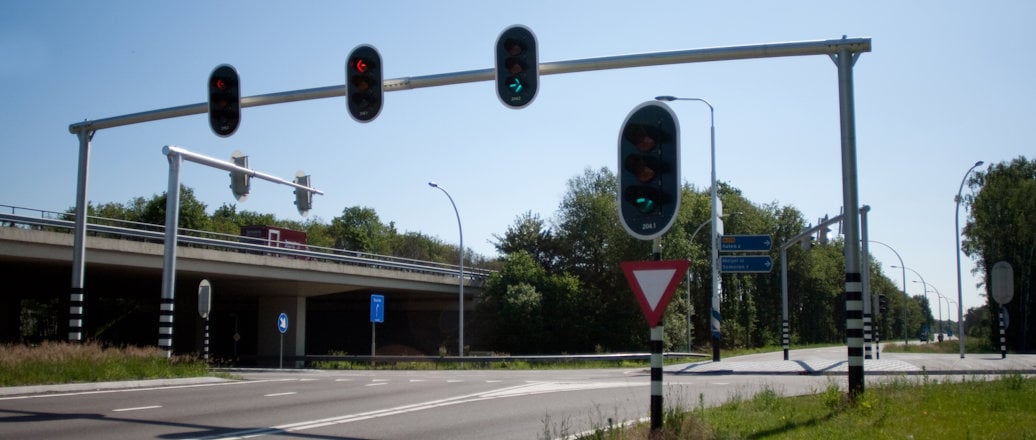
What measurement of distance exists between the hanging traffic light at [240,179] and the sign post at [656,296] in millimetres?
12809

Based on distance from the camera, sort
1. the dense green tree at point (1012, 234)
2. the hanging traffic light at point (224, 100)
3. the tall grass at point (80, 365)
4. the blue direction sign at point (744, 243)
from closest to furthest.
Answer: the hanging traffic light at point (224, 100), the tall grass at point (80, 365), the blue direction sign at point (744, 243), the dense green tree at point (1012, 234)

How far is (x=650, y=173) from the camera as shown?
8320 mm

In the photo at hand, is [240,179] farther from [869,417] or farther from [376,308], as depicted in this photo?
[376,308]

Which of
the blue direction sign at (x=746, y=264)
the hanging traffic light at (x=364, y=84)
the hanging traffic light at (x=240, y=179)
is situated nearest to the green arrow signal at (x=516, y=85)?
the hanging traffic light at (x=364, y=84)

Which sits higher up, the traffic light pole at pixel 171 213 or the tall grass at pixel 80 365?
the traffic light pole at pixel 171 213

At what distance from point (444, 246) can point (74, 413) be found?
4399 inches

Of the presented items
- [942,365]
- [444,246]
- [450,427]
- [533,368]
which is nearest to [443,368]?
[533,368]

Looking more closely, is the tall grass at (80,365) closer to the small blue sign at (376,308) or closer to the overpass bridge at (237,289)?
the overpass bridge at (237,289)

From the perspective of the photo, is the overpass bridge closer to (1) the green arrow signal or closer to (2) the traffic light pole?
(2) the traffic light pole

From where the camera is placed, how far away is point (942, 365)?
2622cm

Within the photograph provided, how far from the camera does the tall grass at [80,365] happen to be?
17656mm

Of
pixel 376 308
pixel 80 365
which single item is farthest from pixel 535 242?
pixel 80 365

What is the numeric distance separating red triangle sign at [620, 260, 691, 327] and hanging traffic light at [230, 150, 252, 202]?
41.8ft

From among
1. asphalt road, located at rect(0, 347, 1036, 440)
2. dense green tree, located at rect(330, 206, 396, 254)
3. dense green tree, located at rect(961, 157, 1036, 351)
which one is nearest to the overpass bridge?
asphalt road, located at rect(0, 347, 1036, 440)
